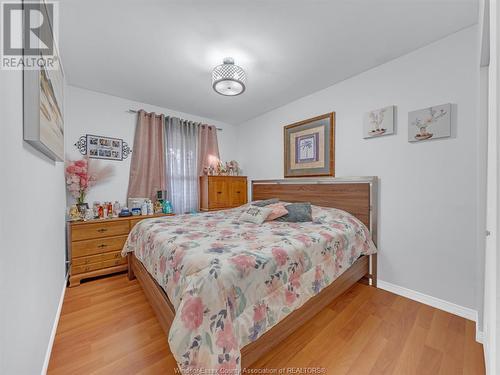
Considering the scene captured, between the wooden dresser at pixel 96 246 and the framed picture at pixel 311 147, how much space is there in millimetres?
2535

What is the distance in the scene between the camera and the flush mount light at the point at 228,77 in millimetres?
2055

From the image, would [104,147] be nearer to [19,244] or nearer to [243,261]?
[19,244]

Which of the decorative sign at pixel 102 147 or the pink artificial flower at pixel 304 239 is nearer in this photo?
the pink artificial flower at pixel 304 239

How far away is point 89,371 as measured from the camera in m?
1.27

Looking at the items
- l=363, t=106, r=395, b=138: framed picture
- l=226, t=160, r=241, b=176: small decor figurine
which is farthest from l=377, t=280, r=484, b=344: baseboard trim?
l=226, t=160, r=241, b=176: small decor figurine

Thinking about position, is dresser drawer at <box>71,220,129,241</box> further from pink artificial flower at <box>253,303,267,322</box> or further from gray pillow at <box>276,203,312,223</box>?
pink artificial flower at <box>253,303,267,322</box>

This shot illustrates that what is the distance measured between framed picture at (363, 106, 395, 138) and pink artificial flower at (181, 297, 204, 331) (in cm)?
245

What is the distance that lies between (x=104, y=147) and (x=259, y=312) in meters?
3.12

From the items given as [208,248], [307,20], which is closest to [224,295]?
[208,248]

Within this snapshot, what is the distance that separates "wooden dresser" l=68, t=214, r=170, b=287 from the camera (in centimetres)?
238

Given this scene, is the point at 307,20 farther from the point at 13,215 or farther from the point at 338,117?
the point at 13,215

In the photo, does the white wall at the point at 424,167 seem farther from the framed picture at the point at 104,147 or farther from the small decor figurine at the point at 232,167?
the framed picture at the point at 104,147

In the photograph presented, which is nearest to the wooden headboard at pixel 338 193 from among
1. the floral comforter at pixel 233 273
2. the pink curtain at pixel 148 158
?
the floral comforter at pixel 233 273

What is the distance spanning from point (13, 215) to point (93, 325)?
1405 millimetres
